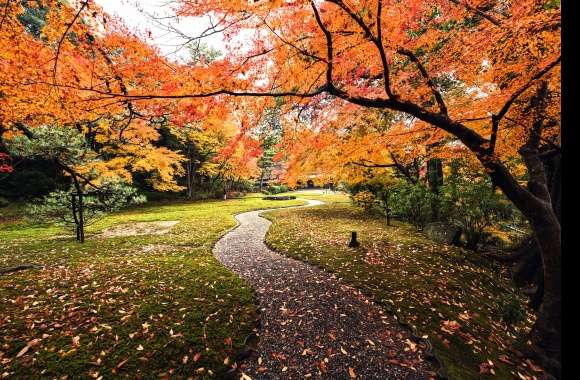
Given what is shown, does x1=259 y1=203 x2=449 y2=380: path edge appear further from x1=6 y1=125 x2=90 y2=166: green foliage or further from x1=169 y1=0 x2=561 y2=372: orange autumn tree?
x1=6 y1=125 x2=90 y2=166: green foliage

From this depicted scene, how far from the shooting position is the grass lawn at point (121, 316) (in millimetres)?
3814

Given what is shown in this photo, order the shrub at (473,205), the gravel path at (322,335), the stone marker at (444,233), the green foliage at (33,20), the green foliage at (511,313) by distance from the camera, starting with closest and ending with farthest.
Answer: the gravel path at (322,335) → the green foliage at (511,313) → the shrub at (473,205) → the stone marker at (444,233) → the green foliage at (33,20)

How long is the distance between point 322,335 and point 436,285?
3727 mm

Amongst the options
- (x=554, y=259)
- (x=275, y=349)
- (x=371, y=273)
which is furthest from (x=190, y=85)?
(x=554, y=259)

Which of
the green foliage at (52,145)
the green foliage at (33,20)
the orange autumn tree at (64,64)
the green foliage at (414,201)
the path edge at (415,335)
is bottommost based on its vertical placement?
the path edge at (415,335)

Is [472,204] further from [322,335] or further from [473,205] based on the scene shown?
[322,335]

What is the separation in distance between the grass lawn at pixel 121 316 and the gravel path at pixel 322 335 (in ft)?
1.56

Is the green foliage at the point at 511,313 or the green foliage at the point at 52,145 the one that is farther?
the green foliage at the point at 52,145

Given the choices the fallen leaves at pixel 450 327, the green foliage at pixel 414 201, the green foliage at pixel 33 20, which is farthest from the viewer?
the green foliage at pixel 33 20

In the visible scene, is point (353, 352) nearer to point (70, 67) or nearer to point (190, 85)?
point (190, 85)

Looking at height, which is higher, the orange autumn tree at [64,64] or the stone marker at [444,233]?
the orange autumn tree at [64,64]

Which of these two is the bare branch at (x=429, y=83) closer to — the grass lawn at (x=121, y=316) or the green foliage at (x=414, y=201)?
the grass lawn at (x=121, y=316)

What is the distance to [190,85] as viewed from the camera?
4.89 metres

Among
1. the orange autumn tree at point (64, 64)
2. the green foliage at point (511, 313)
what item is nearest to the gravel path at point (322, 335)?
the green foliage at point (511, 313)
